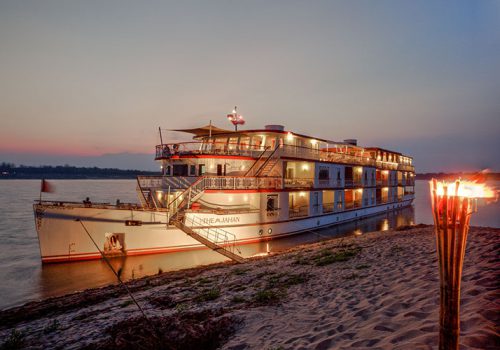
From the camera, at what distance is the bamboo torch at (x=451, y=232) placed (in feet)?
9.53

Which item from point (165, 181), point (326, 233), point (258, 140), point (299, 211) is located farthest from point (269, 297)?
point (258, 140)

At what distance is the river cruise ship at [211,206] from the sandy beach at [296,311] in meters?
3.36

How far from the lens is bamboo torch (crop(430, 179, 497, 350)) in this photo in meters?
2.90

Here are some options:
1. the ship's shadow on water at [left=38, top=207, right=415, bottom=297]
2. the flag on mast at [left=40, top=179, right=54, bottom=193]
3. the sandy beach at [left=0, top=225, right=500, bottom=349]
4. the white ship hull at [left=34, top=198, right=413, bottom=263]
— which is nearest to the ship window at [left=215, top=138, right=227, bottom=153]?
the white ship hull at [left=34, top=198, right=413, bottom=263]

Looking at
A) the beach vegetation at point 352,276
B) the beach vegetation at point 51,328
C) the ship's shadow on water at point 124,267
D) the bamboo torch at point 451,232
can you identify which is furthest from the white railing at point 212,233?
the bamboo torch at point 451,232

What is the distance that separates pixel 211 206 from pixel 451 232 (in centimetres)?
1827

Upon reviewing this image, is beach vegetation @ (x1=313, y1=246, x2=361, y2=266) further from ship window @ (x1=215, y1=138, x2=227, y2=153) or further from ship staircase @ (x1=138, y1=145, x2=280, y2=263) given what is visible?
ship window @ (x1=215, y1=138, x2=227, y2=153)

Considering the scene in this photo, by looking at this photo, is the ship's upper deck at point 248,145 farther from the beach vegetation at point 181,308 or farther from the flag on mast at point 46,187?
the beach vegetation at point 181,308

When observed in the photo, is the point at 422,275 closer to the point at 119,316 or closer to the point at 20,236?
the point at 119,316

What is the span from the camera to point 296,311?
6.23 metres

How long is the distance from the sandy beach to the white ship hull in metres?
6.81

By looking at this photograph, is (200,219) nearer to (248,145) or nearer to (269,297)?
(248,145)

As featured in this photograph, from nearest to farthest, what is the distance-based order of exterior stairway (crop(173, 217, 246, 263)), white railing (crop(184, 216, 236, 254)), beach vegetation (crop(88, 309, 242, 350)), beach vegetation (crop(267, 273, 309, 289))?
beach vegetation (crop(88, 309, 242, 350))
beach vegetation (crop(267, 273, 309, 289))
exterior stairway (crop(173, 217, 246, 263))
white railing (crop(184, 216, 236, 254))

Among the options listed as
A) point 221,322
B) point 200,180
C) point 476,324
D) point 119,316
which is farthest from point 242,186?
point 476,324
